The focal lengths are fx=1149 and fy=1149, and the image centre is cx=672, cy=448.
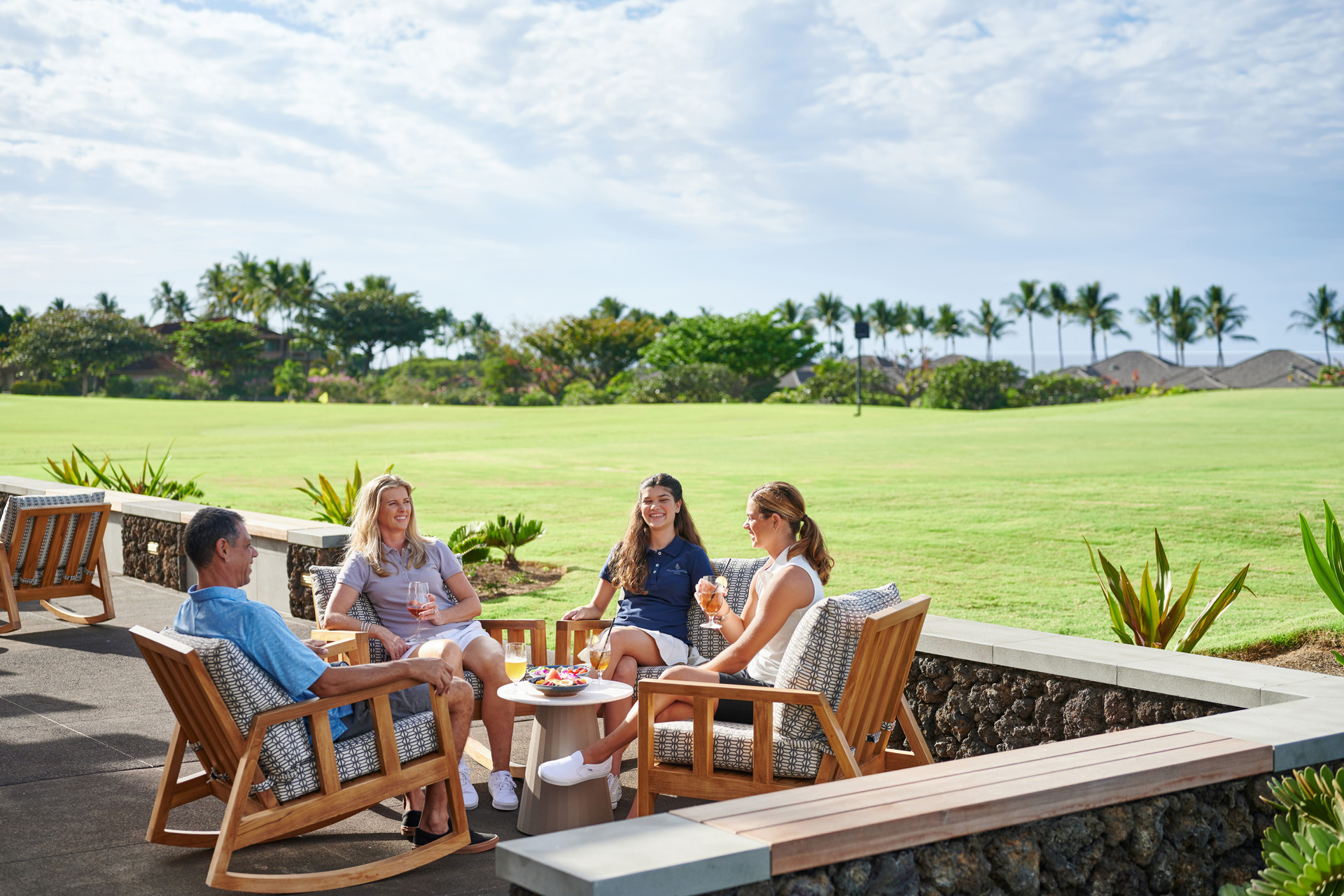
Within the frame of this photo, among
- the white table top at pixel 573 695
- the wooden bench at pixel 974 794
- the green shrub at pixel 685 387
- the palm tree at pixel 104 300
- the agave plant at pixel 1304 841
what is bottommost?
the agave plant at pixel 1304 841

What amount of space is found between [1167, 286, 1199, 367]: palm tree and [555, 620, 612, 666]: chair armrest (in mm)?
108786

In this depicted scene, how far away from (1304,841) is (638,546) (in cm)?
317

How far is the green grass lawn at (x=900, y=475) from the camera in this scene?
34.0 ft

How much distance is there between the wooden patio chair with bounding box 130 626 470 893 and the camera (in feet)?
11.6

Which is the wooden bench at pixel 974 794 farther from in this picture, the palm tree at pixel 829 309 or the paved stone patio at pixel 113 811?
the palm tree at pixel 829 309

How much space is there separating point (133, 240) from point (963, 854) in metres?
93.2

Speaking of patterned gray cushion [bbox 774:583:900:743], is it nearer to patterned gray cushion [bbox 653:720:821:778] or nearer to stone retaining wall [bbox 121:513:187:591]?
patterned gray cushion [bbox 653:720:821:778]

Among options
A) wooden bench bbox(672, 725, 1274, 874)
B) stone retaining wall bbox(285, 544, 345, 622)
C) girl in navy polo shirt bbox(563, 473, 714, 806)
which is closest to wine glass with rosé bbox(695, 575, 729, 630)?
girl in navy polo shirt bbox(563, 473, 714, 806)

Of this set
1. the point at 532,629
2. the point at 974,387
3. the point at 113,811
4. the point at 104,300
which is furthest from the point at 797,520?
the point at 104,300

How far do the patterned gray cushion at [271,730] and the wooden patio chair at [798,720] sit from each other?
38.7 inches

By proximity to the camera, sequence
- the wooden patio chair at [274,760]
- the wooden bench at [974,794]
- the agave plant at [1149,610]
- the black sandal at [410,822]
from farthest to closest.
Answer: the agave plant at [1149,610] → the black sandal at [410,822] → the wooden patio chair at [274,760] → the wooden bench at [974,794]

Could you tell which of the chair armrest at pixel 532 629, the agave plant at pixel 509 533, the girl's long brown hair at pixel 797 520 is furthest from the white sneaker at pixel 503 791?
the agave plant at pixel 509 533

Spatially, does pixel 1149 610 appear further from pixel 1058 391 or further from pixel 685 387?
pixel 685 387

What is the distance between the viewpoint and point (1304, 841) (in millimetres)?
2967
